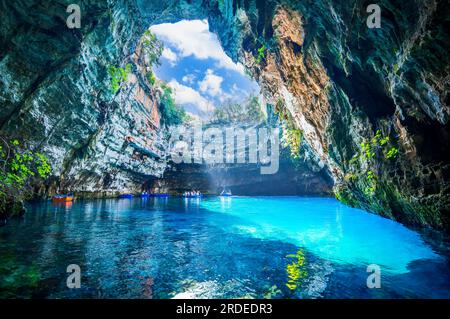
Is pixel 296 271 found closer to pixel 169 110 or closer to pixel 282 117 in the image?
pixel 282 117

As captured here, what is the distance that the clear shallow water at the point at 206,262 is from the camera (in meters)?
4.02

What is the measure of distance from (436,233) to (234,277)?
7.86m

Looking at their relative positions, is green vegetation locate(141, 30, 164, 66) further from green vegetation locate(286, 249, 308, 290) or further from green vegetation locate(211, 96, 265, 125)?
green vegetation locate(286, 249, 308, 290)

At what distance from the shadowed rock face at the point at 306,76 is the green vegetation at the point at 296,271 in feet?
14.7

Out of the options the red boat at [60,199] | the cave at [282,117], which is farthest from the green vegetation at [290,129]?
the red boat at [60,199]

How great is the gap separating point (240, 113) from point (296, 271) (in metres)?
39.7

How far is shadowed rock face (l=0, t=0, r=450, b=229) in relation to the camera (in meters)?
5.76

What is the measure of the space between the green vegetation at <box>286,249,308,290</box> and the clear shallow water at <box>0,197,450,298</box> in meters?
0.10

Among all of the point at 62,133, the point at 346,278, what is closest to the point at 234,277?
the point at 346,278

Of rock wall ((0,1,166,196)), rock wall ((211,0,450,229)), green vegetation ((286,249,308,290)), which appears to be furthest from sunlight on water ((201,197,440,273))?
rock wall ((0,1,166,196))

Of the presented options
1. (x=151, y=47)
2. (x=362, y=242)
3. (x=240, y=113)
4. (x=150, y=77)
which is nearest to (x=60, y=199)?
(x=150, y=77)

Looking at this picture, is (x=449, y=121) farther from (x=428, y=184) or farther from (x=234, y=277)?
(x=234, y=277)

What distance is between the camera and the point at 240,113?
43.2 meters

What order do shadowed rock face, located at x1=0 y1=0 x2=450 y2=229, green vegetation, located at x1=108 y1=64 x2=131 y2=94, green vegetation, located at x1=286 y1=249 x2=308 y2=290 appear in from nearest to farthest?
green vegetation, located at x1=286 y1=249 x2=308 y2=290
shadowed rock face, located at x1=0 y1=0 x2=450 y2=229
green vegetation, located at x1=108 y1=64 x2=131 y2=94
